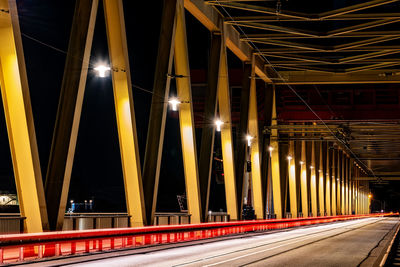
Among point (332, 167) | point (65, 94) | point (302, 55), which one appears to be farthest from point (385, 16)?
point (332, 167)

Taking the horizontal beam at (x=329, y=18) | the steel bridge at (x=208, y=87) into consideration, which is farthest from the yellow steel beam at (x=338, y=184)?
the horizontal beam at (x=329, y=18)

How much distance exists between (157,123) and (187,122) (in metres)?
4.37

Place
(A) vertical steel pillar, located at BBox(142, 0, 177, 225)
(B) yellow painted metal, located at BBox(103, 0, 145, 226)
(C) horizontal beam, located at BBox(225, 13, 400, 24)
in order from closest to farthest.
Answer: (B) yellow painted metal, located at BBox(103, 0, 145, 226) → (A) vertical steel pillar, located at BBox(142, 0, 177, 225) → (C) horizontal beam, located at BBox(225, 13, 400, 24)

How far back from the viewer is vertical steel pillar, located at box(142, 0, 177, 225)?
26969mm

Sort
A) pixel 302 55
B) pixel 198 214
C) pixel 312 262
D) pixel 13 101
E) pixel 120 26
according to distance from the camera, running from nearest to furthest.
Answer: pixel 312 262, pixel 13 101, pixel 120 26, pixel 198 214, pixel 302 55

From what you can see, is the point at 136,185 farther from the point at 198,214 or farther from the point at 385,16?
the point at 385,16

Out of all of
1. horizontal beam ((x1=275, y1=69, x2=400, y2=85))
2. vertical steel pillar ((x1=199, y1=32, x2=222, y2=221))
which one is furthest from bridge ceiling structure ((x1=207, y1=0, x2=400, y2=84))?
vertical steel pillar ((x1=199, y1=32, x2=222, y2=221))

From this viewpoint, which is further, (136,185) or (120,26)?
(136,185)

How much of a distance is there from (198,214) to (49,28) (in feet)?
60.4

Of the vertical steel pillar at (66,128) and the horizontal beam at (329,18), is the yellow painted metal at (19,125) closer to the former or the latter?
the vertical steel pillar at (66,128)

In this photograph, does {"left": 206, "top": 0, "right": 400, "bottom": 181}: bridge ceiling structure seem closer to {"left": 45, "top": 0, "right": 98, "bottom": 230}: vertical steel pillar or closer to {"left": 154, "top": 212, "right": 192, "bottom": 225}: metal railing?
{"left": 154, "top": 212, "right": 192, "bottom": 225}: metal railing

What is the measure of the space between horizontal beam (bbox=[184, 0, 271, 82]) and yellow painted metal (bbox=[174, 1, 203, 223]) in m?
1.99

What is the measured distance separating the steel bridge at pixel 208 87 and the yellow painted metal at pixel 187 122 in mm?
49

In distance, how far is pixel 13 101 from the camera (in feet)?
60.7
